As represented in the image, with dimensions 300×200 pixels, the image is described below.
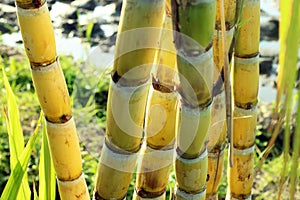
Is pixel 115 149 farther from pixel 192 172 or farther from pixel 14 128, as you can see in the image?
pixel 14 128

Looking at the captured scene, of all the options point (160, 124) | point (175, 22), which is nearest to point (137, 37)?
point (175, 22)

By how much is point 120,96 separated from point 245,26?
0.75 feet

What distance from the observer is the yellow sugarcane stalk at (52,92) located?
0.70m

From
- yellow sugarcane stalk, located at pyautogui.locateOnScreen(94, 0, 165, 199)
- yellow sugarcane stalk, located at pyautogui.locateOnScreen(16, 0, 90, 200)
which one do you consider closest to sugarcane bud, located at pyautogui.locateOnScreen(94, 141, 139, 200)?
yellow sugarcane stalk, located at pyautogui.locateOnScreen(94, 0, 165, 199)

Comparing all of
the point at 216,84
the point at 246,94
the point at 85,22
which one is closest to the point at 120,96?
the point at 216,84

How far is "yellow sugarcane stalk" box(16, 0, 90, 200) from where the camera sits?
0.70 meters

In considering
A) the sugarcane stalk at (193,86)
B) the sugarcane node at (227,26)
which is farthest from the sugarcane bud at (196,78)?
the sugarcane node at (227,26)

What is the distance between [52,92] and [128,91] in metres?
0.18

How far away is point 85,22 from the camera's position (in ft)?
12.8

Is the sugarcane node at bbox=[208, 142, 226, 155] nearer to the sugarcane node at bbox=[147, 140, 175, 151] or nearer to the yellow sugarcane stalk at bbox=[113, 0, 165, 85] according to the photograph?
the sugarcane node at bbox=[147, 140, 175, 151]

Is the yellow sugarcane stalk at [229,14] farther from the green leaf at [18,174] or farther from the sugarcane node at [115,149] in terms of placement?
the green leaf at [18,174]

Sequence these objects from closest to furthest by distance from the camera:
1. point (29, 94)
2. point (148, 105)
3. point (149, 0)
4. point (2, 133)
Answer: point (149, 0) → point (148, 105) → point (2, 133) → point (29, 94)

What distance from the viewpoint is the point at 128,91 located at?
2.02 feet

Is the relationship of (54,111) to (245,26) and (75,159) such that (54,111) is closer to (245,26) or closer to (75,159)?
(75,159)
